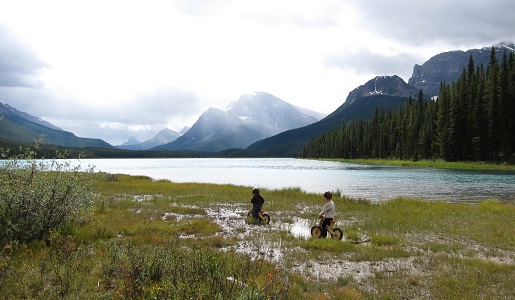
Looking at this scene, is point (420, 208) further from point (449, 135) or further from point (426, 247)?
point (449, 135)

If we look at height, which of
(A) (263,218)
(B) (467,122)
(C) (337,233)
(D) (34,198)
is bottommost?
(A) (263,218)

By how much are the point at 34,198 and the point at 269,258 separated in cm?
898

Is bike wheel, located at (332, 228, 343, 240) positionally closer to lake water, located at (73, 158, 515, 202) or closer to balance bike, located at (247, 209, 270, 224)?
balance bike, located at (247, 209, 270, 224)

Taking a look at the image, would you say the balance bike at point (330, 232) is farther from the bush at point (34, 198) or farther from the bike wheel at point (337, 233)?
the bush at point (34, 198)

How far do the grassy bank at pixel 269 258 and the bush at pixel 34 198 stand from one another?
0.63m

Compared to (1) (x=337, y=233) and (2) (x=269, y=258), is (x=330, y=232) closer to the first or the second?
(1) (x=337, y=233)

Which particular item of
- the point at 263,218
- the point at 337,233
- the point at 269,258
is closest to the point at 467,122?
the point at 263,218

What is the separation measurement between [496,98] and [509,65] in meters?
17.7

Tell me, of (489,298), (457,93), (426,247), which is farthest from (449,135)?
(489,298)

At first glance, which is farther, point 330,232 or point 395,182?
point 395,182

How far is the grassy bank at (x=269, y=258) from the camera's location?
7238mm

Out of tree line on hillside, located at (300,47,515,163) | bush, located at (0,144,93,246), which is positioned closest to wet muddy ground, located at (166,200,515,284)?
bush, located at (0,144,93,246)

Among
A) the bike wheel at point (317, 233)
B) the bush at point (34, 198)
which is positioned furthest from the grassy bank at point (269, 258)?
the bike wheel at point (317, 233)

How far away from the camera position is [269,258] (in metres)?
11.6
